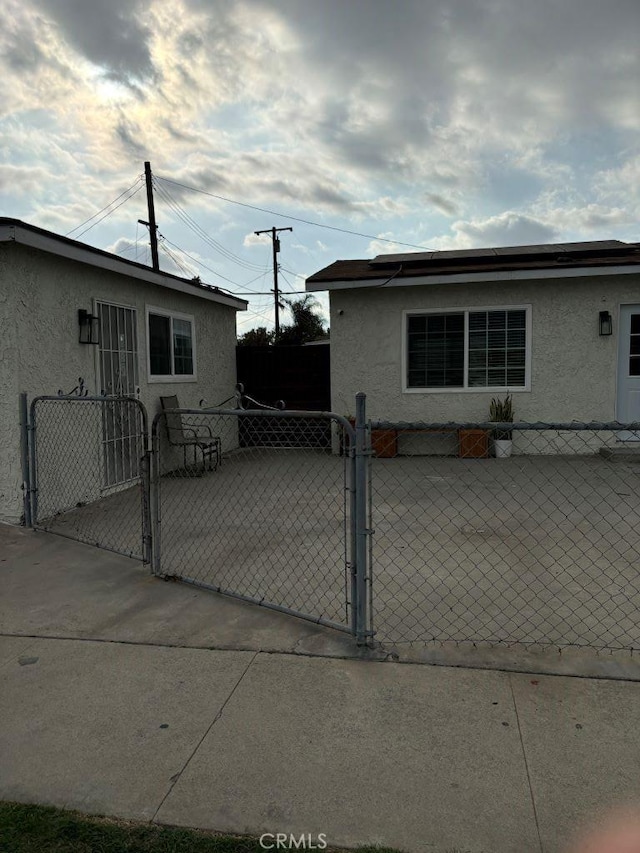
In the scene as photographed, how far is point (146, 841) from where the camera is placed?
6.41 ft

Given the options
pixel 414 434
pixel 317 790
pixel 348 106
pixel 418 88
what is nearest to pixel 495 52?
pixel 418 88

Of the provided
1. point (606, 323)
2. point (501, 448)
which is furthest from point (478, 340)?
point (606, 323)

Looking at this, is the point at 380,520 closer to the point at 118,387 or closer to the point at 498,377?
the point at 118,387

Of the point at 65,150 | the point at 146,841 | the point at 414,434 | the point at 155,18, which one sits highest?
the point at 155,18

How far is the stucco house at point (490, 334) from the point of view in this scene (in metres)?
10.1

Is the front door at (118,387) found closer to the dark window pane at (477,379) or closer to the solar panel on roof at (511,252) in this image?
the solar panel on roof at (511,252)

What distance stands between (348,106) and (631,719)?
10832 millimetres

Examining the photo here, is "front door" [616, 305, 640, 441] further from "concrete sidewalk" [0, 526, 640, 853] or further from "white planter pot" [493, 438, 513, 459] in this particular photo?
"concrete sidewalk" [0, 526, 640, 853]

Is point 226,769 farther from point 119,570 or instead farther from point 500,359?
point 500,359

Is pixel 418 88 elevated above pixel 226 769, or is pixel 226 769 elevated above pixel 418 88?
pixel 418 88

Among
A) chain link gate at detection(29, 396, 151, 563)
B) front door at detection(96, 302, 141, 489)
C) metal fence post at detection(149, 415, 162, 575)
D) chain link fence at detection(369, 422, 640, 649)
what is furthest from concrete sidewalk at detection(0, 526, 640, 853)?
front door at detection(96, 302, 141, 489)

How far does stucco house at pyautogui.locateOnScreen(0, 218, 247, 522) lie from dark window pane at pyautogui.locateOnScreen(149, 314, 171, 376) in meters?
0.02

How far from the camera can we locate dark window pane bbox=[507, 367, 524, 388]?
412 inches

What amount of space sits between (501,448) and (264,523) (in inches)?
216
